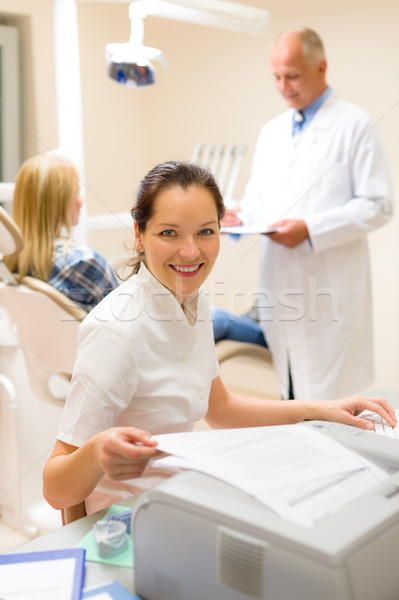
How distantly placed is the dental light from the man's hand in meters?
0.61

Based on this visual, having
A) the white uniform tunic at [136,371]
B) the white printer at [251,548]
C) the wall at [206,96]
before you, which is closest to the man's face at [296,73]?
the wall at [206,96]

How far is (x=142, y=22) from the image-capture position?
6.55ft

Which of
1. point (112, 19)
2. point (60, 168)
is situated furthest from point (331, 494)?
point (112, 19)

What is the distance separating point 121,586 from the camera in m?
0.80

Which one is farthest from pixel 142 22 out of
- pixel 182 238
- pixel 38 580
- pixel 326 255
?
pixel 38 580

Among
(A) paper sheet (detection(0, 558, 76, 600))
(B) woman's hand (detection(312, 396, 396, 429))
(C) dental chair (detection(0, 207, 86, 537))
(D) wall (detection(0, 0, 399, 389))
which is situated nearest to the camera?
(A) paper sheet (detection(0, 558, 76, 600))

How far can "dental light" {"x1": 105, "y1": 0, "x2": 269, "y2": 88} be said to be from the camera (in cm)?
199

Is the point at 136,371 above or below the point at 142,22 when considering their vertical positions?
below

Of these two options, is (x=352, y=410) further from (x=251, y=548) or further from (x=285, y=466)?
(x=251, y=548)

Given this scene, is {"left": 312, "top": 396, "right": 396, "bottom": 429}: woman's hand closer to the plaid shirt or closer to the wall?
the plaid shirt

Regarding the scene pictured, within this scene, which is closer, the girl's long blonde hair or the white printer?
the white printer

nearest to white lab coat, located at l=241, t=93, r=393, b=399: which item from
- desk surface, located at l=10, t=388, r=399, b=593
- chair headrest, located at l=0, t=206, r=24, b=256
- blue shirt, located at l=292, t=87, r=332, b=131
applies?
blue shirt, located at l=292, t=87, r=332, b=131

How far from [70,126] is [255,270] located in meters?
1.58

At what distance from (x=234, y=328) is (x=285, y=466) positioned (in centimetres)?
158
